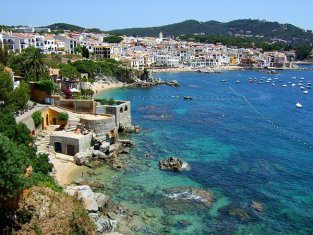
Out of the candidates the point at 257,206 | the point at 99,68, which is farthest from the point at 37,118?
the point at 99,68

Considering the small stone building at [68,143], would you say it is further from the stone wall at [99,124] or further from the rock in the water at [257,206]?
the rock in the water at [257,206]

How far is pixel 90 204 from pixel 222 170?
54.9ft

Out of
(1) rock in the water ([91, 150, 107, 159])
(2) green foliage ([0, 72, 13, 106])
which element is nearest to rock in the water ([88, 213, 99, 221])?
(1) rock in the water ([91, 150, 107, 159])

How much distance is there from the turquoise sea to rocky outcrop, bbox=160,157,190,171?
89 centimetres

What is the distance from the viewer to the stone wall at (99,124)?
1831 inches

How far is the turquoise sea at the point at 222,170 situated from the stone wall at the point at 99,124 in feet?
13.9

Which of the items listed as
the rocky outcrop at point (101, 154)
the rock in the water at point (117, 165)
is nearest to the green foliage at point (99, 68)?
the rocky outcrop at point (101, 154)

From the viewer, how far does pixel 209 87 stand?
117m

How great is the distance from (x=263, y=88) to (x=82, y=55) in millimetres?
56917

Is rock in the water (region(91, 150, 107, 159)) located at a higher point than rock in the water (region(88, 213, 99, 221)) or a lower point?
higher

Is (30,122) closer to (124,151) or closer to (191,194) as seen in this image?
(124,151)

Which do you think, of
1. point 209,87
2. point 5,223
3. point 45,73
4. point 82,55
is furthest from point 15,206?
point 82,55

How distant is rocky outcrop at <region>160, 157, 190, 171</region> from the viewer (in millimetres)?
41188

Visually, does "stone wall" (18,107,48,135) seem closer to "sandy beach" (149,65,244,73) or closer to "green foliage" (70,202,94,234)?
"green foliage" (70,202,94,234)
